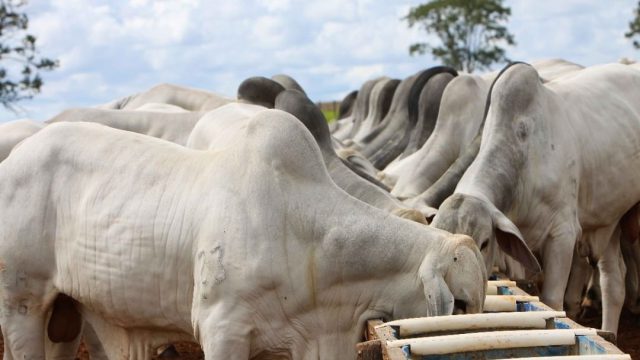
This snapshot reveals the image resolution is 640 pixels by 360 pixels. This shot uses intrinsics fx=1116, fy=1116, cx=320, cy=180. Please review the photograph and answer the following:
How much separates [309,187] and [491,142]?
2324 millimetres

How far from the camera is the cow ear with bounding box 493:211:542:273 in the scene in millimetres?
5512

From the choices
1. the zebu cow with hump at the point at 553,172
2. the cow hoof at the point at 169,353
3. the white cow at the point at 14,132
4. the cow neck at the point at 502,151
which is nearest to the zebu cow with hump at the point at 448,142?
the cow neck at the point at 502,151

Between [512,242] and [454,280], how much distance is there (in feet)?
4.86

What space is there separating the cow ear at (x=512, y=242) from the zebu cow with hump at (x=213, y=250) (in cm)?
123

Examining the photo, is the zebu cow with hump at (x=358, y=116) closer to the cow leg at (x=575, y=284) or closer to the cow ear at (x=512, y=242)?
the cow leg at (x=575, y=284)

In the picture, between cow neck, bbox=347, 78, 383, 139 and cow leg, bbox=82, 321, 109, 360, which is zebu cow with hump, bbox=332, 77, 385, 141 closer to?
cow neck, bbox=347, 78, 383, 139

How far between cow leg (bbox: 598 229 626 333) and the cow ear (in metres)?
2.18

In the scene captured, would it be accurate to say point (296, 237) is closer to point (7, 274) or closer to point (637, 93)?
point (7, 274)

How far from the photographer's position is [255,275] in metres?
4.26

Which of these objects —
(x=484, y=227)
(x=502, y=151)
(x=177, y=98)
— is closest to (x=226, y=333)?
(x=484, y=227)

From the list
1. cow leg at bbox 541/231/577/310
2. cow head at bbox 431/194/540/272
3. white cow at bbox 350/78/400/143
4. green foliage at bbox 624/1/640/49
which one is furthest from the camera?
green foliage at bbox 624/1/640/49

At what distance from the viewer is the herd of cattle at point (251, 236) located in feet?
14.1

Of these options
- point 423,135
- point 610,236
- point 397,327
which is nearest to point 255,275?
point 397,327

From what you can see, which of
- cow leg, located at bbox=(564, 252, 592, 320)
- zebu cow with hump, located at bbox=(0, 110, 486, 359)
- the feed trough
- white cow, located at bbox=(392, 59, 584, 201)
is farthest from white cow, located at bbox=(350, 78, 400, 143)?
the feed trough
